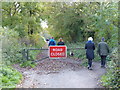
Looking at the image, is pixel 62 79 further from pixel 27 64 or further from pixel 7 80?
pixel 27 64

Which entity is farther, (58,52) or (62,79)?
(58,52)

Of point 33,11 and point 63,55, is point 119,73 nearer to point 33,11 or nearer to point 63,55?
point 63,55

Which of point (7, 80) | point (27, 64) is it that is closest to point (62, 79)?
point (7, 80)

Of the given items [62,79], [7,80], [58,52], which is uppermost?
[58,52]

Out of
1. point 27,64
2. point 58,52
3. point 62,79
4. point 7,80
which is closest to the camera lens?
point 7,80

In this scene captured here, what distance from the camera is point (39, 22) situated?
21172 millimetres

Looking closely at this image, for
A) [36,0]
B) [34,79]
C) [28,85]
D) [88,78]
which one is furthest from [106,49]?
[36,0]

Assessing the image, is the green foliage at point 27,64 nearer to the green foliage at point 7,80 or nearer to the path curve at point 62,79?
the path curve at point 62,79

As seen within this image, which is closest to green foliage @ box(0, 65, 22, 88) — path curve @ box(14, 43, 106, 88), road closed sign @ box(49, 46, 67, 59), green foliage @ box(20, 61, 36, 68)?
path curve @ box(14, 43, 106, 88)

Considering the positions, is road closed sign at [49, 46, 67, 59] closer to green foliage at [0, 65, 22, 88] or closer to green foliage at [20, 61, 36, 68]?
green foliage at [20, 61, 36, 68]

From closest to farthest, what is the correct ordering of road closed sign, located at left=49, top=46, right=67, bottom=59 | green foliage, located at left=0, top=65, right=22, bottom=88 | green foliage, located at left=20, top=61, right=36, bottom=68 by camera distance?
green foliage, located at left=0, top=65, right=22, bottom=88 < green foliage, located at left=20, top=61, right=36, bottom=68 < road closed sign, located at left=49, top=46, right=67, bottom=59

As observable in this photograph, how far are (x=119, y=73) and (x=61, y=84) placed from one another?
2153 millimetres

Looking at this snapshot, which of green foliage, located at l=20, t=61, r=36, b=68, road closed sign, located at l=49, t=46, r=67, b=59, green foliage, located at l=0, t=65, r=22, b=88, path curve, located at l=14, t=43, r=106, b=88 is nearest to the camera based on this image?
green foliage, located at l=0, t=65, r=22, b=88

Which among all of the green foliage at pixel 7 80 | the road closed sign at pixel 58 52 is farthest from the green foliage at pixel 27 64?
the green foliage at pixel 7 80
